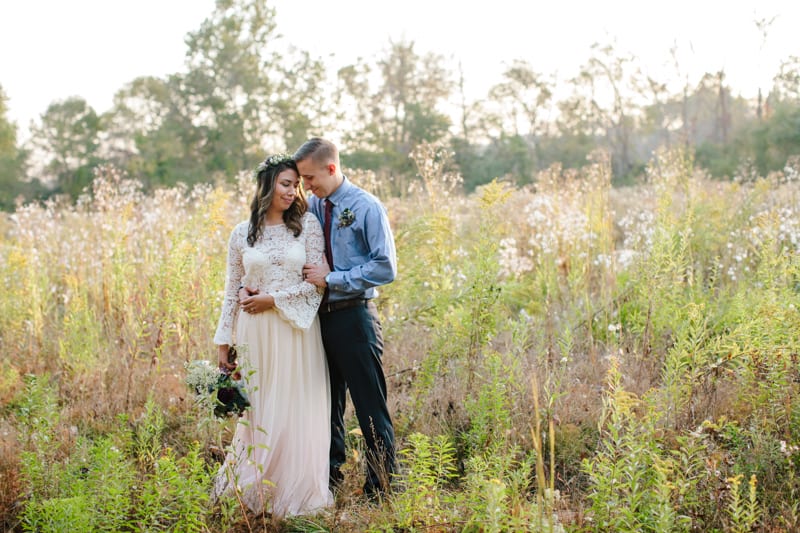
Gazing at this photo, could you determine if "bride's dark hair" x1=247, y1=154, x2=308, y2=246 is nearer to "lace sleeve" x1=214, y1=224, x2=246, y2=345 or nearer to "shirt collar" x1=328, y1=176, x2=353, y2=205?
"lace sleeve" x1=214, y1=224, x2=246, y2=345

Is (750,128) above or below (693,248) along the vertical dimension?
above

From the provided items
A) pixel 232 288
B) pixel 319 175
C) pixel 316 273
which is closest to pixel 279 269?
pixel 316 273

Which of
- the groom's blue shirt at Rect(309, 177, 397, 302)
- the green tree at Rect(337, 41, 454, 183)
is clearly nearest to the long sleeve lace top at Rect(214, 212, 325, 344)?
the groom's blue shirt at Rect(309, 177, 397, 302)

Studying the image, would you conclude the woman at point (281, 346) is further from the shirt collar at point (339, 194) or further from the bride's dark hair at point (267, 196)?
the shirt collar at point (339, 194)

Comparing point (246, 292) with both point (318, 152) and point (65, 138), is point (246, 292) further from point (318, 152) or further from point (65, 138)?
point (65, 138)

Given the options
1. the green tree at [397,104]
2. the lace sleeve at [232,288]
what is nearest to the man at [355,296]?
the lace sleeve at [232,288]

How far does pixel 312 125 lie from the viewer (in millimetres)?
28219

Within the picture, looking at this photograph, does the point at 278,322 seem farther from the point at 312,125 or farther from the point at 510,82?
the point at 510,82

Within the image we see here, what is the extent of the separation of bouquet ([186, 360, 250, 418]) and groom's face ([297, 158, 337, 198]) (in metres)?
1.13

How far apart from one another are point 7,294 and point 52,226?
5.66ft

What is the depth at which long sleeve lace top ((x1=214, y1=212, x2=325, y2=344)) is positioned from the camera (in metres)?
3.69

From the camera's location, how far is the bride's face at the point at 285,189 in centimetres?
375

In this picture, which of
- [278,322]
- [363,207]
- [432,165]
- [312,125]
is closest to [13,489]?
[278,322]

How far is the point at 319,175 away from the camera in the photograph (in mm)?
3773
